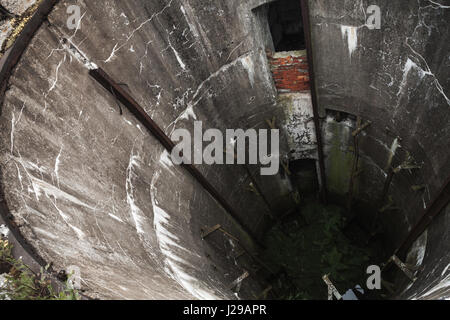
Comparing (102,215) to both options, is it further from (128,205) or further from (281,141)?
(281,141)

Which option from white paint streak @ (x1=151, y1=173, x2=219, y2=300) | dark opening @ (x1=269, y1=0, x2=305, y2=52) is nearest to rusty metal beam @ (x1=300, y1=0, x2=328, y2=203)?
dark opening @ (x1=269, y1=0, x2=305, y2=52)

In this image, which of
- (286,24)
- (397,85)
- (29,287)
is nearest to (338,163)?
(397,85)

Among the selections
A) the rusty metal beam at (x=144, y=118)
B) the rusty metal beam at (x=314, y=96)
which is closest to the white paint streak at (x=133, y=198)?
the rusty metal beam at (x=144, y=118)

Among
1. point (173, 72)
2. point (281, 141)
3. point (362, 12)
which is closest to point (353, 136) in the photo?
point (281, 141)

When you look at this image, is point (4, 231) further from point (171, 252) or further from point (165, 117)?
point (165, 117)

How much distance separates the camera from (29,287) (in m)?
2.58

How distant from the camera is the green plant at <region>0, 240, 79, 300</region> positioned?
2.55 metres

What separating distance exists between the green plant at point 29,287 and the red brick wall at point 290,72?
416 centimetres

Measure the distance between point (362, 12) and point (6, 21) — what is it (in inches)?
161

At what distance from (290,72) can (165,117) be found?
2.16 metres

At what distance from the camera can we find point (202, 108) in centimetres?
502

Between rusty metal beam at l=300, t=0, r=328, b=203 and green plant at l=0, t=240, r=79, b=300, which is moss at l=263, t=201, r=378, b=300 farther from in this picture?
green plant at l=0, t=240, r=79, b=300

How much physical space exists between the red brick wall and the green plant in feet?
13.7

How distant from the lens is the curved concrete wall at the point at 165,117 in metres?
3.15
